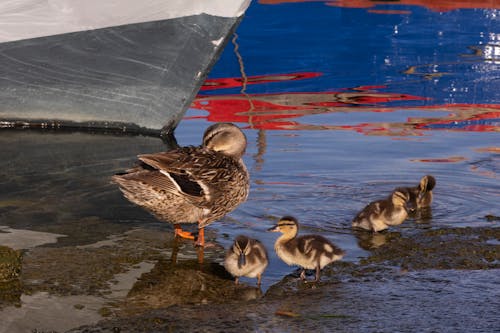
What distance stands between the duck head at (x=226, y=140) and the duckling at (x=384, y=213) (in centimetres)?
108

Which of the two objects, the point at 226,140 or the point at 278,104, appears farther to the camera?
the point at 278,104

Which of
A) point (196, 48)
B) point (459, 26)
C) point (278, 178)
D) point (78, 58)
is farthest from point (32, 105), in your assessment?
point (459, 26)

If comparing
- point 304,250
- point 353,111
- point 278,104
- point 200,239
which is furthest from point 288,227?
point 278,104

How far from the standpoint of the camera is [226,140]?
24.5 ft

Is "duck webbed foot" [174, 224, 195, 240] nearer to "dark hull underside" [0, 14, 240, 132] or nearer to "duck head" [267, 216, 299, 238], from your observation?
"duck head" [267, 216, 299, 238]

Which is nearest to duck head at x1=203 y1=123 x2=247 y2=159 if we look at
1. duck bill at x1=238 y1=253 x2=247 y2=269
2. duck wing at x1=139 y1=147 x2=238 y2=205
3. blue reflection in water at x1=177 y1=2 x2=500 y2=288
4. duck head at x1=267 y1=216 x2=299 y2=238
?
duck wing at x1=139 y1=147 x2=238 y2=205

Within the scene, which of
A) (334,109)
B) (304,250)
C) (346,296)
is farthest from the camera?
(334,109)

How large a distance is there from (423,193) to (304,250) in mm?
2131

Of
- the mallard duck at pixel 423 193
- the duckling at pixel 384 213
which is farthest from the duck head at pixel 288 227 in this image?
the mallard duck at pixel 423 193

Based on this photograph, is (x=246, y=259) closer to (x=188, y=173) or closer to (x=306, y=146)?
(x=188, y=173)

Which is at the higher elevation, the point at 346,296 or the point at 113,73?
the point at 113,73

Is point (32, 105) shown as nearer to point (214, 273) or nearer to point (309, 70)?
point (309, 70)

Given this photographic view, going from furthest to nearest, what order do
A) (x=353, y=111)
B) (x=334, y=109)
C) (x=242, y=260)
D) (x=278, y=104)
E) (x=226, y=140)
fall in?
(x=278, y=104)
(x=334, y=109)
(x=353, y=111)
(x=226, y=140)
(x=242, y=260)

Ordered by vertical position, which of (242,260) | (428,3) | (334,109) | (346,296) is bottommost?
(346,296)
